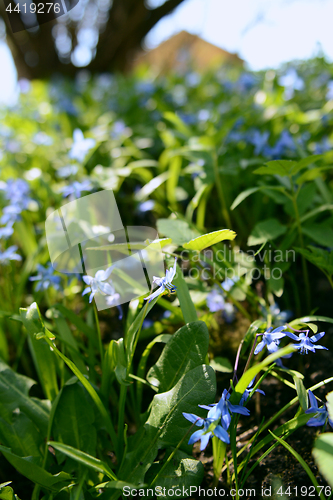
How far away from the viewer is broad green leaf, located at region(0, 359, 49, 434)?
1.04 m

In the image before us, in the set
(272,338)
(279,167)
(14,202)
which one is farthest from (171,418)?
(14,202)

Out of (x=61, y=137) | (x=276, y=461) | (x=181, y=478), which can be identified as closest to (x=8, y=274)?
(x=181, y=478)

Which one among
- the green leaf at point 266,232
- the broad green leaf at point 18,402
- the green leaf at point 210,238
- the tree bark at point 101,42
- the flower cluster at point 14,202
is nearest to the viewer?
the green leaf at point 210,238

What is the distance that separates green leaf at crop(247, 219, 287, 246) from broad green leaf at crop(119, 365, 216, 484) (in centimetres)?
56

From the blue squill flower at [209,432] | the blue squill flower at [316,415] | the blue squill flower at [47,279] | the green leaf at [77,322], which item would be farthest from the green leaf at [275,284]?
the blue squill flower at [47,279]

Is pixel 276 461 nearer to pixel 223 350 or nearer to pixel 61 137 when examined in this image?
pixel 223 350

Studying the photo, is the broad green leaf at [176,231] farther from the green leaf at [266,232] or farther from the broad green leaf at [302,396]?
the broad green leaf at [302,396]

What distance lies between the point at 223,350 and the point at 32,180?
1.57 meters

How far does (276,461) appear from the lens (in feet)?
3.23

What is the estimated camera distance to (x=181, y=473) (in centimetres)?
83

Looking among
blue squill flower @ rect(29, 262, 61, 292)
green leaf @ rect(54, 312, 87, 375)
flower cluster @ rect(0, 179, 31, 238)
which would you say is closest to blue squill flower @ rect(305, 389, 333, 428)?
green leaf @ rect(54, 312, 87, 375)

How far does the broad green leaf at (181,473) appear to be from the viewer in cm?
82

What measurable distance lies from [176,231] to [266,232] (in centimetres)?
37

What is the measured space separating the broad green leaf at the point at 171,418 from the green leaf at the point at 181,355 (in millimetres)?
58
